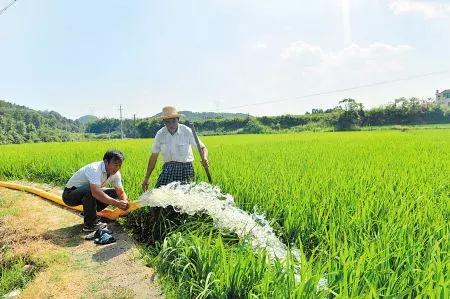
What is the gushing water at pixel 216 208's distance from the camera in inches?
124

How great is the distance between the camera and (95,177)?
4230mm

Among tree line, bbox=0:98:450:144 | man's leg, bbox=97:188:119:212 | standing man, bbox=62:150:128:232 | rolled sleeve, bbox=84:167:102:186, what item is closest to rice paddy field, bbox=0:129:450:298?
man's leg, bbox=97:188:119:212

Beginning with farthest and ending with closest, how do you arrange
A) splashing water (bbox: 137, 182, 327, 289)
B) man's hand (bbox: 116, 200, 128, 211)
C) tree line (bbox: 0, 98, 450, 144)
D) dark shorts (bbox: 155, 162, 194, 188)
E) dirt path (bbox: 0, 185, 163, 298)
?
tree line (bbox: 0, 98, 450, 144), dark shorts (bbox: 155, 162, 194, 188), man's hand (bbox: 116, 200, 128, 211), splashing water (bbox: 137, 182, 327, 289), dirt path (bbox: 0, 185, 163, 298)

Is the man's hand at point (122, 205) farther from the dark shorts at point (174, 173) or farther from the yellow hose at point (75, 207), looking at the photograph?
the dark shorts at point (174, 173)

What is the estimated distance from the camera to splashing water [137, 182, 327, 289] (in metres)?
3.14

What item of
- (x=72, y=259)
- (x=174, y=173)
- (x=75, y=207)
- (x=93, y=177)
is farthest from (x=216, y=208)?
(x=75, y=207)

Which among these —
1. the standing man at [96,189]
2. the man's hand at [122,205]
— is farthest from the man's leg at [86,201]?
the man's hand at [122,205]

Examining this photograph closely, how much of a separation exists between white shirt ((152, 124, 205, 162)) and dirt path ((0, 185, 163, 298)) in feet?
3.08

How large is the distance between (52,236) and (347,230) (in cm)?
290

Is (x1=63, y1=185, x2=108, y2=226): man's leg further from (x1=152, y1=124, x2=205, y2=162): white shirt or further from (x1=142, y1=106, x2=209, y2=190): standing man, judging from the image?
(x1=152, y1=124, x2=205, y2=162): white shirt

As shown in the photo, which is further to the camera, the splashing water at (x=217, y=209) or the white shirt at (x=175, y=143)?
the white shirt at (x=175, y=143)

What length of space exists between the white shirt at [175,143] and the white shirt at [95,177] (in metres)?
0.53

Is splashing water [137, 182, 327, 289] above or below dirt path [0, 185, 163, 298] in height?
above

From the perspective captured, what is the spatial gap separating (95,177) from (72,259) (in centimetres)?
93
